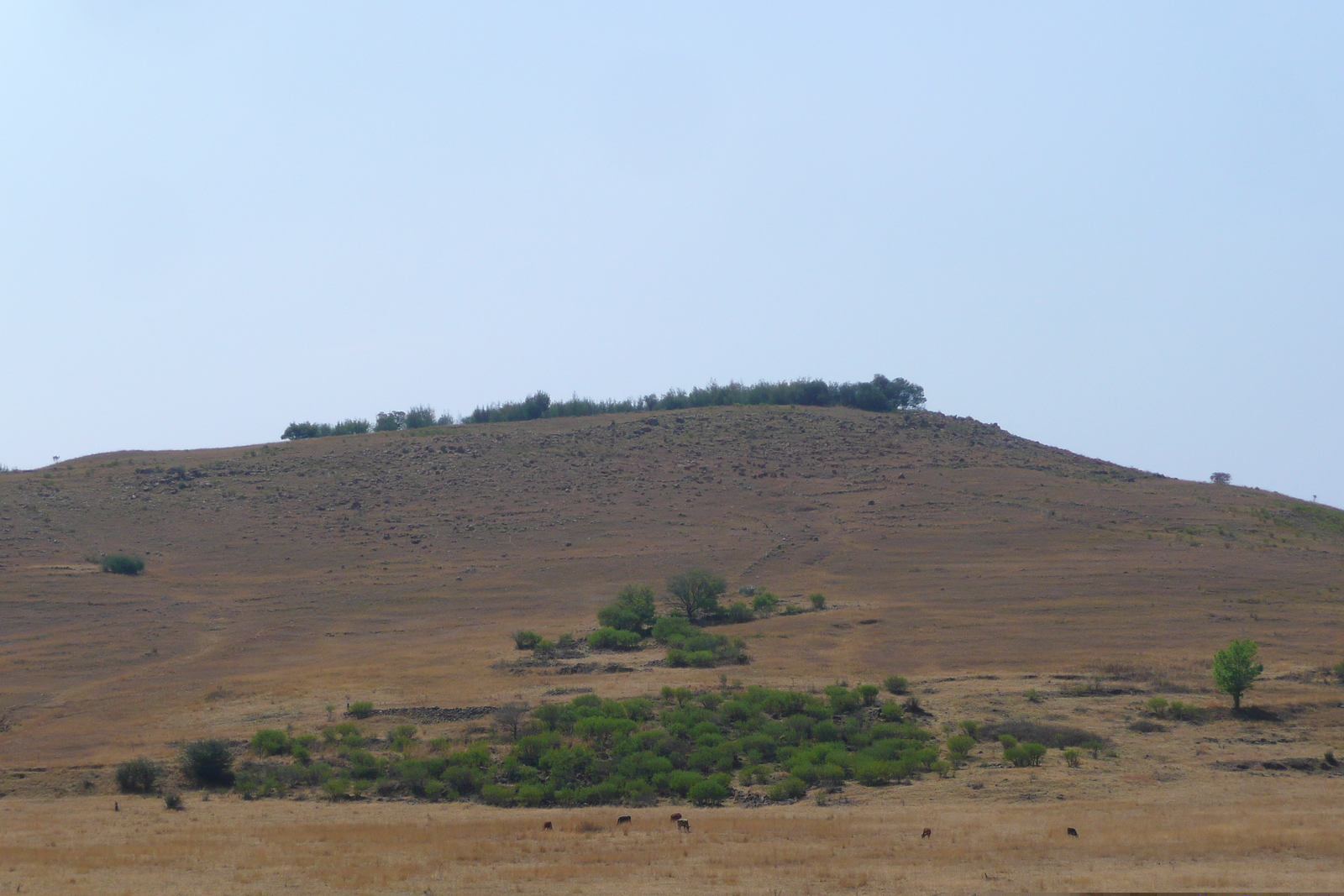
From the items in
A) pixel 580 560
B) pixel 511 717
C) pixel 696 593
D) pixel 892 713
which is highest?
pixel 580 560

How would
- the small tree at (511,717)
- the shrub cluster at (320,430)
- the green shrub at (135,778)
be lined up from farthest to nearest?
the shrub cluster at (320,430) < the small tree at (511,717) < the green shrub at (135,778)

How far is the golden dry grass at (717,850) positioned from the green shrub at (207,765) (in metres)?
3.22

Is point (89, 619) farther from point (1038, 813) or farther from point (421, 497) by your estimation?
point (1038, 813)

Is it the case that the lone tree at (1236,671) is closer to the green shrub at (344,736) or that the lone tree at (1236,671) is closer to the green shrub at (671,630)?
the green shrub at (671,630)

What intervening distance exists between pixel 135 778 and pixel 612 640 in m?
16.8

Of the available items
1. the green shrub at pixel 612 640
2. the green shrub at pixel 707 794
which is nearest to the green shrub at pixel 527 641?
the green shrub at pixel 612 640

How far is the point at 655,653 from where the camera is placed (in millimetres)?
37844

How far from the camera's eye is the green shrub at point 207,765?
2617 cm

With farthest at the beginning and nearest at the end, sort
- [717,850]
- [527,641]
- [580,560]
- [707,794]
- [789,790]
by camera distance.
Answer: [580,560] < [527,641] < [789,790] < [707,794] < [717,850]

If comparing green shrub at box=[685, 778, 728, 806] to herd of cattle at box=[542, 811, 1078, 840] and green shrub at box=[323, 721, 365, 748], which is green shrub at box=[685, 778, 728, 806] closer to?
herd of cattle at box=[542, 811, 1078, 840]

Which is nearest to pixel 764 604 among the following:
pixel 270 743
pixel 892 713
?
pixel 892 713

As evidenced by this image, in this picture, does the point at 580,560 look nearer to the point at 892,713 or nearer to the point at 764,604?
the point at 764,604

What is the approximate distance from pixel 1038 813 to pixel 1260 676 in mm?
14909

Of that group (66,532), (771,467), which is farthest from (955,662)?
(66,532)
